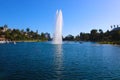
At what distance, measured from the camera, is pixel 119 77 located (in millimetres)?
40531

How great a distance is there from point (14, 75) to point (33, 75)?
3.31 meters

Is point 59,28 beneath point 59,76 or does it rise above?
above

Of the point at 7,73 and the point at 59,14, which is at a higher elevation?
the point at 59,14

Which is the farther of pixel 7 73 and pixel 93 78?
pixel 7 73

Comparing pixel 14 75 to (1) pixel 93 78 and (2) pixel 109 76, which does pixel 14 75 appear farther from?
(2) pixel 109 76

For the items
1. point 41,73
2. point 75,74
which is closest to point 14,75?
point 41,73

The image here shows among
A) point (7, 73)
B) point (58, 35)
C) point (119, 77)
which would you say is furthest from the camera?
point (58, 35)

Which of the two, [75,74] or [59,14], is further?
[59,14]

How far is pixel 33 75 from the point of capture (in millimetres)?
41594

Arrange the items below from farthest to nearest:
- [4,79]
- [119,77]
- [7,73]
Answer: [7,73] → [119,77] → [4,79]

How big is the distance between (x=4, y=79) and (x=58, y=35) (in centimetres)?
16047

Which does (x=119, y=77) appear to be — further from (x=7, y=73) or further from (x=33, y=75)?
(x=7, y=73)

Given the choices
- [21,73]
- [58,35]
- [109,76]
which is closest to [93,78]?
[109,76]

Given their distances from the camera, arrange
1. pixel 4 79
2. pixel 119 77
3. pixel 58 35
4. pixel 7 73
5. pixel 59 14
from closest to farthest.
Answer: pixel 4 79 → pixel 119 77 → pixel 7 73 → pixel 59 14 → pixel 58 35
